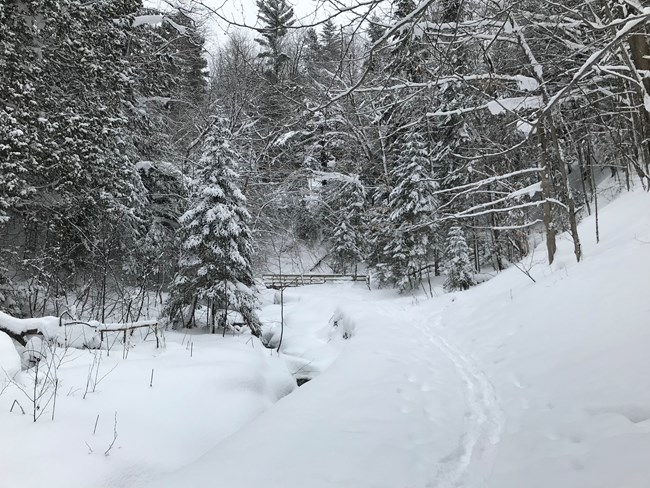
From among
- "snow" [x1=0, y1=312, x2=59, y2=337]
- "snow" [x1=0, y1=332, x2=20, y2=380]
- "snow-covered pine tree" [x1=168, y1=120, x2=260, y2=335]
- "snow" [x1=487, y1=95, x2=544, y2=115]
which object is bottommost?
"snow" [x1=0, y1=332, x2=20, y2=380]

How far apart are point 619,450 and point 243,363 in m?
5.02

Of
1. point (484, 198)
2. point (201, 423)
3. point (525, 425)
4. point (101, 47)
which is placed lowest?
point (201, 423)

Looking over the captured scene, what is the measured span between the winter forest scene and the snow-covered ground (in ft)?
0.09

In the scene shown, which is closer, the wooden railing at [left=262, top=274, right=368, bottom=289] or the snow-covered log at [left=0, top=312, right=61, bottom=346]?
the snow-covered log at [left=0, top=312, right=61, bottom=346]

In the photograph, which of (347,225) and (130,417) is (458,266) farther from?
(130,417)

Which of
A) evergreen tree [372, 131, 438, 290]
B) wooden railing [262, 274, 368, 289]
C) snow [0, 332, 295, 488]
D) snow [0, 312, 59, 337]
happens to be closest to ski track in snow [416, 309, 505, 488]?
snow [0, 332, 295, 488]

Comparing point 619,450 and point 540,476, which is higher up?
point 619,450

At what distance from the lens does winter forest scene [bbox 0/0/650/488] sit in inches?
122

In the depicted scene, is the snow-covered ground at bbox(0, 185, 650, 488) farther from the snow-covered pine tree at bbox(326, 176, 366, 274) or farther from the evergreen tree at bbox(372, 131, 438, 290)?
the snow-covered pine tree at bbox(326, 176, 366, 274)

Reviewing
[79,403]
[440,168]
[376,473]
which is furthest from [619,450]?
[440,168]

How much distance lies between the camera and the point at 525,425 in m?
3.49

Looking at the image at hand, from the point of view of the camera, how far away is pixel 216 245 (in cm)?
1092

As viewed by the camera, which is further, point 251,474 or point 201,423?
point 201,423

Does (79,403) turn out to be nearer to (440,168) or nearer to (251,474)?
(251,474)
